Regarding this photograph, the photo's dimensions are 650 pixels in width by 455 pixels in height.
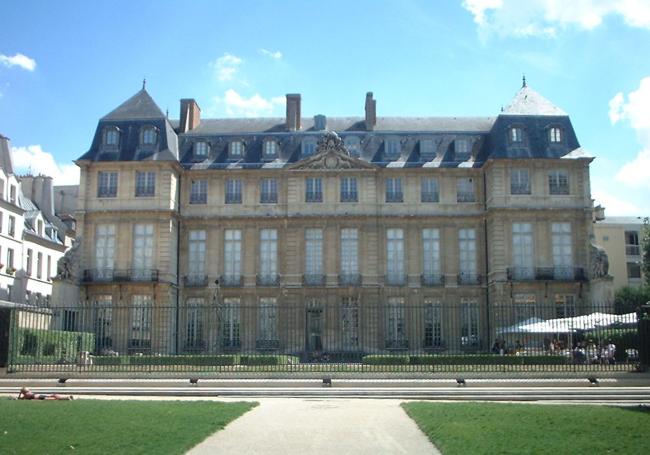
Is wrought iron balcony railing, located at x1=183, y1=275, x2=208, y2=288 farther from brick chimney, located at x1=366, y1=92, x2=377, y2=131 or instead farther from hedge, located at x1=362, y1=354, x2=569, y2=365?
hedge, located at x1=362, y1=354, x2=569, y2=365

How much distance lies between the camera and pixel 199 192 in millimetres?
44688

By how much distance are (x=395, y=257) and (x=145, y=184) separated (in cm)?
1432

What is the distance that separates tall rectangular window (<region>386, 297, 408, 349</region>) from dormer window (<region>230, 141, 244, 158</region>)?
11.9 meters

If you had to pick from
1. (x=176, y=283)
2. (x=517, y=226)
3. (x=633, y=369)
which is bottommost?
(x=633, y=369)

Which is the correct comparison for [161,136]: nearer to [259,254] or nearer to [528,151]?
[259,254]

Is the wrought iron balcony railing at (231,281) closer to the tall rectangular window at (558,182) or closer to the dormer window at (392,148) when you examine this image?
the dormer window at (392,148)

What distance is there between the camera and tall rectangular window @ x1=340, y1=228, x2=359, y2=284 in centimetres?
4331

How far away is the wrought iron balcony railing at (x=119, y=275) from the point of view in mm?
42031

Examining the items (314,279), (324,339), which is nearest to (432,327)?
(324,339)

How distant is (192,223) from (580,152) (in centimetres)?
2183

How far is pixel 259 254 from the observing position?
4375 cm

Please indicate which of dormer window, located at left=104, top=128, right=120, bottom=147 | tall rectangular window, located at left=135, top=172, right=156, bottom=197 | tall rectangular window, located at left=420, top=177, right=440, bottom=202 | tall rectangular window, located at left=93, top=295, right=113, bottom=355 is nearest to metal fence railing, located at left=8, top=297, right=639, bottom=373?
tall rectangular window, located at left=93, top=295, right=113, bottom=355

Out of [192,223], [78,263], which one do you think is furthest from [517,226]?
[78,263]

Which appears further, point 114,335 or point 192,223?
point 192,223
